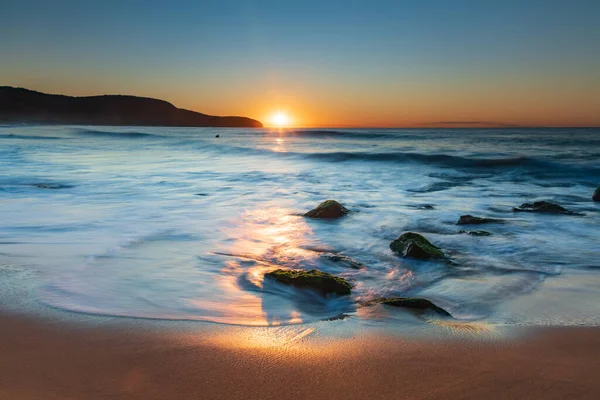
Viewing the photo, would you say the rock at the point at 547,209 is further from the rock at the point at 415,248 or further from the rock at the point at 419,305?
the rock at the point at 419,305

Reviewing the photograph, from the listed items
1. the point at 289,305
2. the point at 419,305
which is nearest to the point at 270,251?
the point at 289,305

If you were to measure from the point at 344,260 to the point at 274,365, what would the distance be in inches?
103

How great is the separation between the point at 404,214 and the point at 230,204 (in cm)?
344

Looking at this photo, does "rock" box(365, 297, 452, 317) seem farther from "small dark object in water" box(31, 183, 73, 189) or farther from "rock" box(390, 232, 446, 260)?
"small dark object in water" box(31, 183, 73, 189)

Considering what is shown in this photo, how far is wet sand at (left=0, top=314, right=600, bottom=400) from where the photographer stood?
215 centimetres

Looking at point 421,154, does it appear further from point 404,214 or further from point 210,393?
point 210,393

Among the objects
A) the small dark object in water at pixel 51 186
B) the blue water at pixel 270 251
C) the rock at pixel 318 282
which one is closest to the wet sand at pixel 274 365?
the blue water at pixel 270 251

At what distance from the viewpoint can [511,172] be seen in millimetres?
19125

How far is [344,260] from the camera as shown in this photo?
4941 millimetres

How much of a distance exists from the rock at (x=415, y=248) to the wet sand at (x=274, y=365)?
2025 mm

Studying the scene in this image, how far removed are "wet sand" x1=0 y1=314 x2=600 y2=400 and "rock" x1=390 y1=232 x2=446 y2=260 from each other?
6.64 feet

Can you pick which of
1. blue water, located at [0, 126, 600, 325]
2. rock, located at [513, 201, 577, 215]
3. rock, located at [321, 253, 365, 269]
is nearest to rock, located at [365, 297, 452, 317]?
blue water, located at [0, 126, 600, 325]

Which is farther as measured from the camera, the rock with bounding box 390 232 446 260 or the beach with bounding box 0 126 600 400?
the rock with bounding box 390 232 446 260

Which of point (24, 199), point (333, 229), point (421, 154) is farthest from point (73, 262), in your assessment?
point (421, 154)
